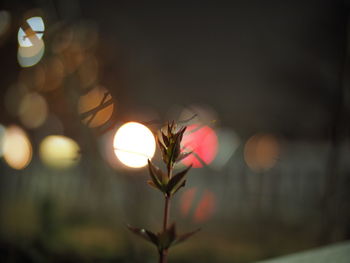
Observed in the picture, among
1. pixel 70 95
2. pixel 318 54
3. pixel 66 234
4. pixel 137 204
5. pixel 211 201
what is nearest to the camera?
pixel 70 95

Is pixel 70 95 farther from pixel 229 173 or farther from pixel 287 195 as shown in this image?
pixel 287 195

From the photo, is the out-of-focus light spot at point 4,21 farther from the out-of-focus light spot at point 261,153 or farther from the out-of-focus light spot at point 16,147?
the out-of-focus light spot at point 261,153

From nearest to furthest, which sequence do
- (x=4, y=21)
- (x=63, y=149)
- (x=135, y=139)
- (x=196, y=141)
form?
(x=196, y=141)
(x=135, y=139)
(x=63, y=149)
(x=4, y=21)

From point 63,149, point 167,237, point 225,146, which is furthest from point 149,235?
point 225,146

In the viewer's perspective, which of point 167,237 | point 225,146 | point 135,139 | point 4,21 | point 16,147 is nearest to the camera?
point 167,237

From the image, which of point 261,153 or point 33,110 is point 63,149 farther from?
point 261,153

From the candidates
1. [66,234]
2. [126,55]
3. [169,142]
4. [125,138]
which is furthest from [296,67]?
[169,142]
